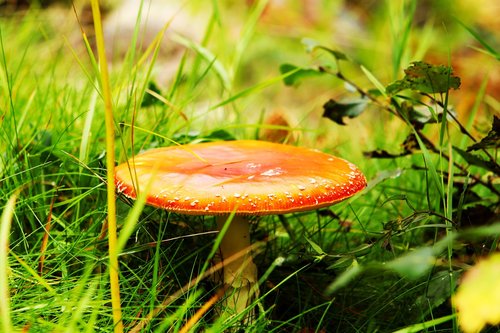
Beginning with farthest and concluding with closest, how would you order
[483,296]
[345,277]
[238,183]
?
[238,183]
[345,277]
[483,296]

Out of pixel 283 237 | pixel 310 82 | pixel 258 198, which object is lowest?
pixel 310 82

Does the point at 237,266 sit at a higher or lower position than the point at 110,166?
lower

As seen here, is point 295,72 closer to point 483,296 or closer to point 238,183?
point 238,183

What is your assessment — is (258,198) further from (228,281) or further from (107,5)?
(107,5)

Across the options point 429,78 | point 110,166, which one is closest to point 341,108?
point 429,78

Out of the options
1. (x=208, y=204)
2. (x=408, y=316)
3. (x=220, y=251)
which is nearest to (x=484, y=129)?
(x=408, y=316)

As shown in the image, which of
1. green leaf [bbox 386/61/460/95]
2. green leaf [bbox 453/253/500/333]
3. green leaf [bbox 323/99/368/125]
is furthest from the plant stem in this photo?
green leaf [bbox 323/99/368/125]
